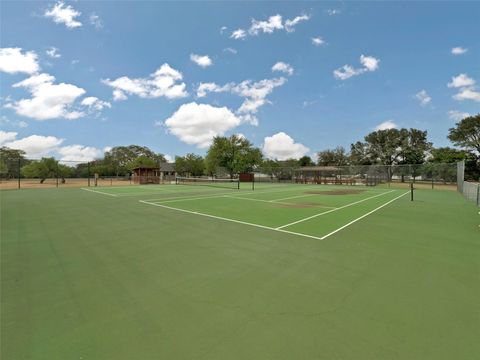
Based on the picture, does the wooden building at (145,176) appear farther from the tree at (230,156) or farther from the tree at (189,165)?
the tree at (189,165)

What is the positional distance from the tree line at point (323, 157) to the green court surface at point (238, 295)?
94.3 ft

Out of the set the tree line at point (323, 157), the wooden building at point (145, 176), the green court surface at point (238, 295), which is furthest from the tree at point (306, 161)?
the green court surface at point (238, 295)

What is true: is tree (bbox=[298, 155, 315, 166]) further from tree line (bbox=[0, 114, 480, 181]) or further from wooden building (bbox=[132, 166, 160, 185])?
wooden building (bbox=[132, 166, 160, 185])

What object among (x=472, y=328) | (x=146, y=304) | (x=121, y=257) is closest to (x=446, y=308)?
(x=472, y=328)

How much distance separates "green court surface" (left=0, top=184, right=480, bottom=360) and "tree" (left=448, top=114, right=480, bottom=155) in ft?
183

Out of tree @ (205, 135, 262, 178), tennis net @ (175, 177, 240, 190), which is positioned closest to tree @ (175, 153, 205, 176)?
tree @ (205, 135, 262, 178)

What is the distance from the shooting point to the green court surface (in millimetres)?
2279

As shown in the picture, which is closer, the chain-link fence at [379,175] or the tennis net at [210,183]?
the chain-link fence at [379,175]

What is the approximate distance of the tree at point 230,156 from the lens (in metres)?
48.9

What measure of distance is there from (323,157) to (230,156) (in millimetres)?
37999

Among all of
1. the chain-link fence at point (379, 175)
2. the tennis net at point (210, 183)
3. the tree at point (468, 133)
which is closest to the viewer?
the chain-link fence at point (379, 175)

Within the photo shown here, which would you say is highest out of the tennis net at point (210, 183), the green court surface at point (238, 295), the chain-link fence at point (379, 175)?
the chain-link fence at point (379, 175)

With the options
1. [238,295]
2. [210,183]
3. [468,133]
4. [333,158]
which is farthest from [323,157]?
[238,295]

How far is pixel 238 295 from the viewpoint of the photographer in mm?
3205
